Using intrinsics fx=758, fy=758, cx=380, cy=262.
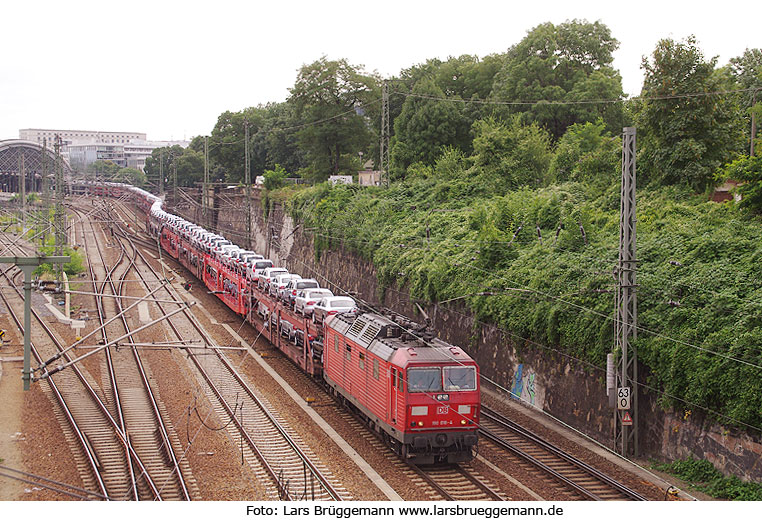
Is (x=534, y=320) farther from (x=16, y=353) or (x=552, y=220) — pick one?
(x=16, y=353)

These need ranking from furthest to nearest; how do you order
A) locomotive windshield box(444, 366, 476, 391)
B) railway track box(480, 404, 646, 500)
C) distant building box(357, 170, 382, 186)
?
distant building box(357, 170, 382, 186) < locomotive windshield box(444, 366, 476, 391) < railway track box(480, 404, 646, 500)

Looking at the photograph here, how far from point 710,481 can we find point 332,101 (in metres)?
47.9

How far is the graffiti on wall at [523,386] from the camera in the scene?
2473 centimetres

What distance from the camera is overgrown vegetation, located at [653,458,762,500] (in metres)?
16.0

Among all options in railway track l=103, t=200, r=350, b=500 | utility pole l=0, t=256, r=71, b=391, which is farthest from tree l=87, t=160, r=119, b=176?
utility pole l=0, t=256, r=71, b=391

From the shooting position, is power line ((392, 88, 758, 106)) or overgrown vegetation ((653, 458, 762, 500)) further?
power line ((392, 88, 758, 106))

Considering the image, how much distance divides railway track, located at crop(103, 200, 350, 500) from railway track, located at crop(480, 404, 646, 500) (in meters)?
4.98

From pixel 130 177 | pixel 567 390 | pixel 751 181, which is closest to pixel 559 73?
Result: pixel 751 181

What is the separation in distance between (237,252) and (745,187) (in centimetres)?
3047

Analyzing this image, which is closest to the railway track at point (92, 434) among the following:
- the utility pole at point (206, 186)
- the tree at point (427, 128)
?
the tree at point (427, 128)

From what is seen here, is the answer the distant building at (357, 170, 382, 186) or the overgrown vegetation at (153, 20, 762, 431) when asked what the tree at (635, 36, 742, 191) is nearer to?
the overgrown vegetation at (153, 20, 762, 431)

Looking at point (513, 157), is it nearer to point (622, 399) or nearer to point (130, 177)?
point (622, 399)

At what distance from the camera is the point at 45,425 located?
73.4 ft

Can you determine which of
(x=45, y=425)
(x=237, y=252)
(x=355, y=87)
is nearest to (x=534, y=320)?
(x=45, y=425)
